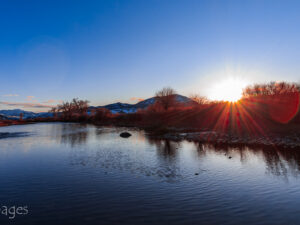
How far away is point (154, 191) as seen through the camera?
11422 millimetres

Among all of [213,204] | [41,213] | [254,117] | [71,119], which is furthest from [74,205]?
[71,119]

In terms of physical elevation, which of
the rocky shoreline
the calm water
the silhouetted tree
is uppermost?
the silhouetted tree

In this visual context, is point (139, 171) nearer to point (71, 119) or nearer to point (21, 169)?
point (21, 169)

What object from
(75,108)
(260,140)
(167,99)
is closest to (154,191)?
(260,140)

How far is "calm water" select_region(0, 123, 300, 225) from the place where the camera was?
8.42 meters

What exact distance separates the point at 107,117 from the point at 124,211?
385ft

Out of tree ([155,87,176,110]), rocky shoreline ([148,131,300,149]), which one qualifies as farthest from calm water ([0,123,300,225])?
tree ([155,87,176,110])

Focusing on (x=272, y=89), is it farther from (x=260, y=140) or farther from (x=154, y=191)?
(x=154, y=191)

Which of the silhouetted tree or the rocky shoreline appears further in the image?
the silhouetted tree

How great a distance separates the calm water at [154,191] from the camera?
8.42 m

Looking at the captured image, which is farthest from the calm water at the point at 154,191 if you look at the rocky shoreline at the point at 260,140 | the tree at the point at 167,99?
the tree at the point at 167,99

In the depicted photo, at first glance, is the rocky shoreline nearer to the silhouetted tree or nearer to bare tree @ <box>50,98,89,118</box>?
the silhouetted tree

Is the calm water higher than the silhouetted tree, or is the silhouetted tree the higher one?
the silhouetted tree

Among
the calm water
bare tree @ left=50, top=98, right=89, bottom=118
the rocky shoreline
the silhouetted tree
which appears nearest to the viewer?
the calm water
